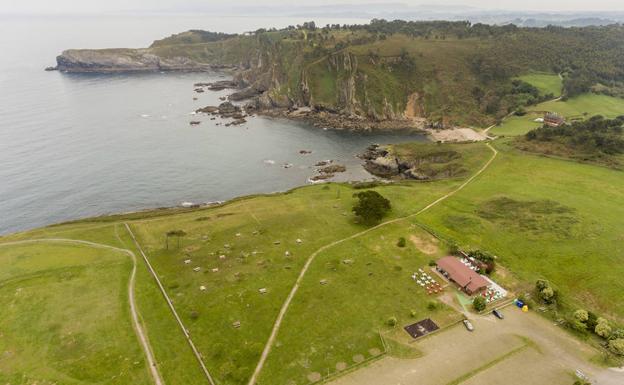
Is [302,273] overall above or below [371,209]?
below

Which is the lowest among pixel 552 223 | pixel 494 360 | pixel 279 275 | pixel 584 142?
pixel 494 360

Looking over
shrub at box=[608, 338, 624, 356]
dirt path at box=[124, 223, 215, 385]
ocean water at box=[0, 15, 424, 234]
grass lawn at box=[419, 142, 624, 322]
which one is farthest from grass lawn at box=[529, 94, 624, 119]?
dirt path at box=[124, 223, 215, 385]

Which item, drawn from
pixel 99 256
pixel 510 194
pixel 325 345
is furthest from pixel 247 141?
pixel 325 345

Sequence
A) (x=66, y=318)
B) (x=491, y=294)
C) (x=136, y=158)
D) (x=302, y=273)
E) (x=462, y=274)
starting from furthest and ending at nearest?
1. (x=136, y=158)
2. (x=302, y=273)
3. (x=462, y=274)
4. (x=491, y=294)
5. (x=66, y=318)

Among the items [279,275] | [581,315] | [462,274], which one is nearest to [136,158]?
[279,275]

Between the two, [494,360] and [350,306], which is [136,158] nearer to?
[350,306]

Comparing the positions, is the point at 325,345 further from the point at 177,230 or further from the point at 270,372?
the point at 177,230

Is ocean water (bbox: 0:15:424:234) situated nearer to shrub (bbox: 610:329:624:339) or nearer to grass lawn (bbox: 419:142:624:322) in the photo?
grass lawn (bbox: 419:142:624:322)
